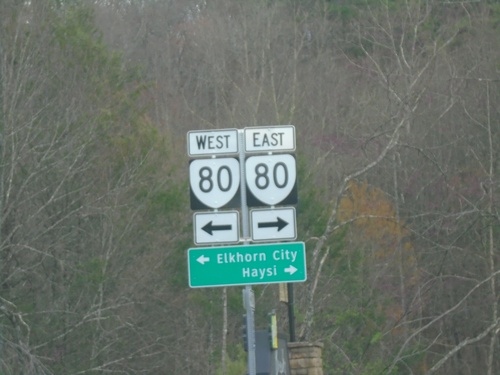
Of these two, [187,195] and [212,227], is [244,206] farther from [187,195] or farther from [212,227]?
[187,195]

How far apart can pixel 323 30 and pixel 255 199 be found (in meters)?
30.5

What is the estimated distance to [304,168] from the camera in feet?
79.5

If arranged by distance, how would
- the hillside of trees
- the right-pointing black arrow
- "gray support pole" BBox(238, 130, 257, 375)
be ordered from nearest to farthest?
"gray support pole" BBox(238, 130, 257, 375)
the right-pointing black arrow
the hillside of trees

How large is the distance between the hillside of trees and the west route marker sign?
606cm

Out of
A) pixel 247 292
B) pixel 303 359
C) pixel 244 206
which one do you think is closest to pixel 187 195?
pixel 303 359

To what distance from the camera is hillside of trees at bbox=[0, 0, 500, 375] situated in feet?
58.1

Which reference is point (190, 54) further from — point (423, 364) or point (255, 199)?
point (255, 199)

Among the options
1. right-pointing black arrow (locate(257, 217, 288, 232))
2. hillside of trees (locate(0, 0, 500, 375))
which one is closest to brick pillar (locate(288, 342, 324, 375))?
hillside of trees (locate(0, 0, 500, 375))

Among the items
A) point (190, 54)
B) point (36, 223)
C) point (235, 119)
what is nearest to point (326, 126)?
point (235, 119)

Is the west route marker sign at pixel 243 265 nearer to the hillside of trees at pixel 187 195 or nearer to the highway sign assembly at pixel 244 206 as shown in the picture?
the highway sign assembly at pixel 244 206

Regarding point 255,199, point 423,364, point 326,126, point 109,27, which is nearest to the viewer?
point 255,199

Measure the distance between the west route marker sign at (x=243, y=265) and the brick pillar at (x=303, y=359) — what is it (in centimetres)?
641

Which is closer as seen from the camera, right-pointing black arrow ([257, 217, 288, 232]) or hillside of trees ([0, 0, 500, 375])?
right-pointing black arrow ([257, 217, 288, 232])

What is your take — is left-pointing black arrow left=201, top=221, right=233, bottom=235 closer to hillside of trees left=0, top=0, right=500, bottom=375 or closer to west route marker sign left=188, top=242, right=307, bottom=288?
west route marker sign left=188, top=242, right=307, bottom=288
